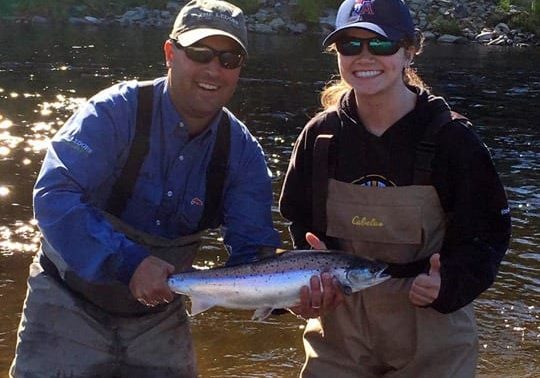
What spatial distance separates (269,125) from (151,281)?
13.1 meters

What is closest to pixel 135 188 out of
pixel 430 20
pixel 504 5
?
pixel 430 20

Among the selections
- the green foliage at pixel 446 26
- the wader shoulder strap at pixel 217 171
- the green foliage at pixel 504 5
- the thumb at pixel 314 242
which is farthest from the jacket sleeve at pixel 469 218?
the green foliage at pixel 504 5

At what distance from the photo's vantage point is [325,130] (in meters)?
4.14

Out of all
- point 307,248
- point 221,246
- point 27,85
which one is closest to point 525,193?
point 221,246

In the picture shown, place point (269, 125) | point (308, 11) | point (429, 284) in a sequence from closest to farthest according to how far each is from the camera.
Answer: point (429, 284) < point (269, 125) < point (308, 11)

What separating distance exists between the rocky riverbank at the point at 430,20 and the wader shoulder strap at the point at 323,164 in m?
38.8

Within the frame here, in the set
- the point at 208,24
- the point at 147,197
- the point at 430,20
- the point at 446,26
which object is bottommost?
the point at 430,20

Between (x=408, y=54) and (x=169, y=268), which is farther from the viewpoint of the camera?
(x=408, y=54)

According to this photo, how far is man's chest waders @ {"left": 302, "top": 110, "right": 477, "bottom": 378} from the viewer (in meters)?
3.95

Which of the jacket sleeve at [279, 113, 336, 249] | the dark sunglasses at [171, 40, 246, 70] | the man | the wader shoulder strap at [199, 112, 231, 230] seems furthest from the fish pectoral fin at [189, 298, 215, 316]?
the dark sunglasses at [171, 40, 246, 70]

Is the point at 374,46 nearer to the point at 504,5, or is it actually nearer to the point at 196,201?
the point at 196,201

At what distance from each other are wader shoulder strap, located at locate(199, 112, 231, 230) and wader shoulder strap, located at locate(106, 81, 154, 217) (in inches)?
13.8

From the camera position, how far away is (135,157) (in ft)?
13.5

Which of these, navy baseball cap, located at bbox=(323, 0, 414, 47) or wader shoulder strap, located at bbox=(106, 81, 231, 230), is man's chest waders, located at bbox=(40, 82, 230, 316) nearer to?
wader shoulder strap, located at bbox=(106, 81, 231, 230)
